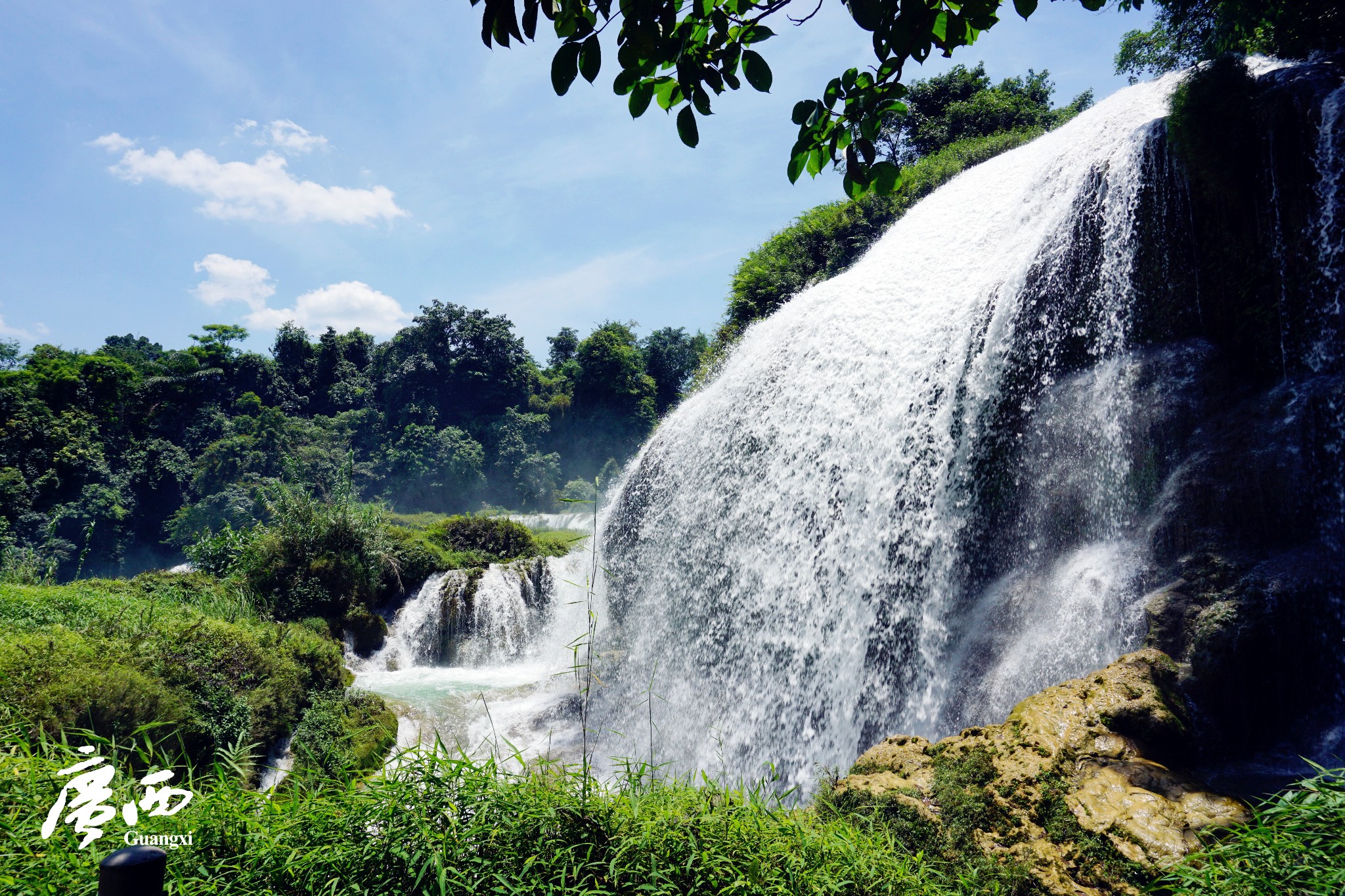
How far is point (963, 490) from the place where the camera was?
6102mm

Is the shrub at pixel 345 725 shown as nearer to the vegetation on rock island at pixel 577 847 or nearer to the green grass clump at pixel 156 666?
the green grass clump at pixel 156 666

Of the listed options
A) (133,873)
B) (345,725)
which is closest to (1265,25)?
(133,873)

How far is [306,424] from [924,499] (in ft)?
138

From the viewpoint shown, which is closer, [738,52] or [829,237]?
[738,52]

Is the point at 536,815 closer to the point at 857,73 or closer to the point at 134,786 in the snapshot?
the point at 134,786

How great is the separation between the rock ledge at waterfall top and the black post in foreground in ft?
9.69

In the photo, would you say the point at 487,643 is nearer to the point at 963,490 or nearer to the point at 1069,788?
the point at 963,490

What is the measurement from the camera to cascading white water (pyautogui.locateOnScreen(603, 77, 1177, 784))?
18.3 feet

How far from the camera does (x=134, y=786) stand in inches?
98.0

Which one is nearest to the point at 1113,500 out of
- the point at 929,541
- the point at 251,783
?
the point at 929,541

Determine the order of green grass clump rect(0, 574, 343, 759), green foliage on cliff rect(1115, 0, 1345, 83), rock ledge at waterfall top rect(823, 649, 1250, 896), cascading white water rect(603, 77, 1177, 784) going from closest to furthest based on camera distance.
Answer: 1. rock ledge at waterfall top rect(823, 649, 1250, 896)
2. green grass clump rect(0, 574, 343, 759)
3. cascading white water rect(603, 77, 1177, 784)
4. green foliage on cliff rect(1115, 0, 1345, 83)

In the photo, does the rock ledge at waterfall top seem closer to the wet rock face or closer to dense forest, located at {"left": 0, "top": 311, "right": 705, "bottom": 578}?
the wet rock face

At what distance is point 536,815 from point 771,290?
1557 centimetres

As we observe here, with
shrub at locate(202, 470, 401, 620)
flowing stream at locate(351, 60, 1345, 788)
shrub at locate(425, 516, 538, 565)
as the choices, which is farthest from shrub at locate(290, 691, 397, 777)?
shrub at locate(425, 516, 538, 565)
